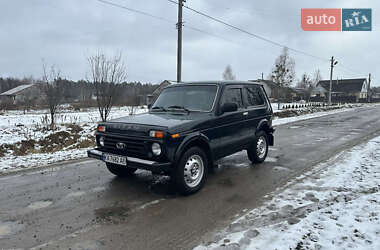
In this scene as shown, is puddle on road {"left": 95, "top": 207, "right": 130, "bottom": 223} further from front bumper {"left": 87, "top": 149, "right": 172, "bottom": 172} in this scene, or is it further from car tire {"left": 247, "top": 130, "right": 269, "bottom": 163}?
car tire {"left": 247, "top": 130, "right": 269, "bottom": 163}

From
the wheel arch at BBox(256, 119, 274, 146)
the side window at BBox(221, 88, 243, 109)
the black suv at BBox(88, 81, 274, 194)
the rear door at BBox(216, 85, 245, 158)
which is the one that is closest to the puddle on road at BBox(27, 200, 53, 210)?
the black suv at BBox(88, 81, 274, 194)

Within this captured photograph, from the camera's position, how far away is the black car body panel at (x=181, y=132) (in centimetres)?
401

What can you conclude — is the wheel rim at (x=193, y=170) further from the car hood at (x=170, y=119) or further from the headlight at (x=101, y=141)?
the headlight at (x=101, y=141)

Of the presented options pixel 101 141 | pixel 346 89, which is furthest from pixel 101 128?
pixel 346 89

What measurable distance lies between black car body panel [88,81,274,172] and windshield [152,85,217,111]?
0.11 metres

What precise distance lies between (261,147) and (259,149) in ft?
0.36

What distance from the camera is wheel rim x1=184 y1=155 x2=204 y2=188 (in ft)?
14.3

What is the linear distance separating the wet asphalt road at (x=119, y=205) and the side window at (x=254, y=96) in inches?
63.0

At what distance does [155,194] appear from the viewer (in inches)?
175

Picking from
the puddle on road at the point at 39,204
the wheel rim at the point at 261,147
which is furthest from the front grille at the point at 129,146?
the wheel rim at the point at 261,147

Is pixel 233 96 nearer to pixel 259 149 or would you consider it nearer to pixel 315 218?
pixel 259 149

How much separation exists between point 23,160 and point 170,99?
4.51m

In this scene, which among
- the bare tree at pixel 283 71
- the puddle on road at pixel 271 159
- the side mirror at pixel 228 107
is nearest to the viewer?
the side mirror at pixel 228 107

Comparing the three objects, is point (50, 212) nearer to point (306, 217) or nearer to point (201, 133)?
point (201, 133)
